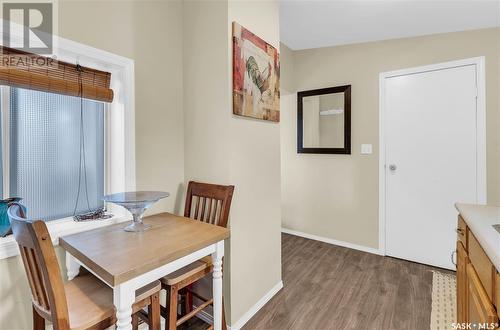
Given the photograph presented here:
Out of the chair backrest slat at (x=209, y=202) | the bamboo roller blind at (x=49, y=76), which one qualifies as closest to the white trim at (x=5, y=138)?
the bamboo roller blind at (x=49, y=76)

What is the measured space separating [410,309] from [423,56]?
239 cm

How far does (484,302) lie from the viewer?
884 millimetres

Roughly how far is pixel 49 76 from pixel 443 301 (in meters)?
3.08

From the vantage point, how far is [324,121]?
3219mm

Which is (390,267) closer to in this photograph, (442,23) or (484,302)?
(484,302)

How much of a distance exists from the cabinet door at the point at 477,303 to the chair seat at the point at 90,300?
1.27 m

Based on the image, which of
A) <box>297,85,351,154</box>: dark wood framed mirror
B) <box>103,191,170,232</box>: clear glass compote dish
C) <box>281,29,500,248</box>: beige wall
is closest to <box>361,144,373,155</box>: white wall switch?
<box>281,29,500,248</box>: beige wall

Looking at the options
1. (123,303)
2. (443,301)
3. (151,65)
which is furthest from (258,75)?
(443,301)

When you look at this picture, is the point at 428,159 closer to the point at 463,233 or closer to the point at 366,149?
the point at 366,149

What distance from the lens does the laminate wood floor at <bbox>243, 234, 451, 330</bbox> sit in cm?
181

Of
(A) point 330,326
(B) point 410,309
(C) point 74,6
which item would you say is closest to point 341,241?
(B) point 410,309

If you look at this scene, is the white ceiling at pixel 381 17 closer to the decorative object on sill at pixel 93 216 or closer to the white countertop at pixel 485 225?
the white countertop at pixel 485 225

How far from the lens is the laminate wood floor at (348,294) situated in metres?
1.81

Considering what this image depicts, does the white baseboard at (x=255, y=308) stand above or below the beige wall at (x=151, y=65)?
below
